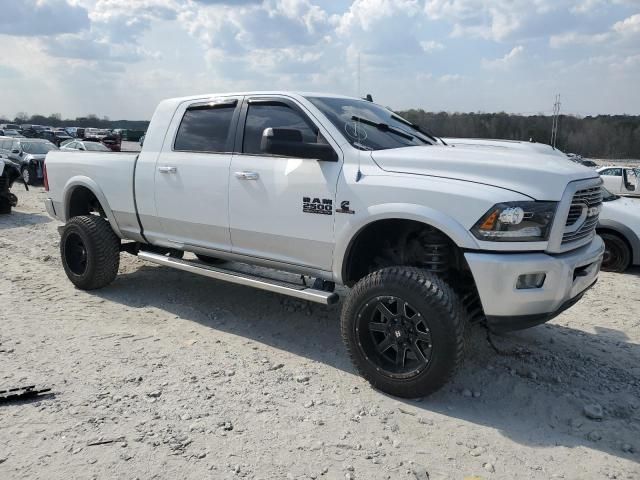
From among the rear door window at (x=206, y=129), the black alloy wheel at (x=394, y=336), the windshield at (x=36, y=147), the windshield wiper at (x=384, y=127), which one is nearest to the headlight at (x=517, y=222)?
the black alloy wheel at (x=394, y=336)

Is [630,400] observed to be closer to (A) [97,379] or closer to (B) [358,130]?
(B) [358,130]

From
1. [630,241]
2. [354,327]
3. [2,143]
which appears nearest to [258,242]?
[354,327]

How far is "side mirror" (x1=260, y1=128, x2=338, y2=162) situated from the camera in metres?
4.02

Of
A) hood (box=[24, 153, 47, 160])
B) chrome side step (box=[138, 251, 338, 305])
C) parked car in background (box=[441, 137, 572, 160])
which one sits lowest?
chrome side step (box=[138, 251, 338, 305])

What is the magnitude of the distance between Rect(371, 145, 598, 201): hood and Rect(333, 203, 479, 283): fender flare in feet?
0.97

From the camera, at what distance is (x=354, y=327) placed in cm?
398

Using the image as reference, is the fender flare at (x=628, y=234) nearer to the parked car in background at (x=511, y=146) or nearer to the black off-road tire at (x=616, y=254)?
the black off-road tire at (x=616, y=254)

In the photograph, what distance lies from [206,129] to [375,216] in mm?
2119

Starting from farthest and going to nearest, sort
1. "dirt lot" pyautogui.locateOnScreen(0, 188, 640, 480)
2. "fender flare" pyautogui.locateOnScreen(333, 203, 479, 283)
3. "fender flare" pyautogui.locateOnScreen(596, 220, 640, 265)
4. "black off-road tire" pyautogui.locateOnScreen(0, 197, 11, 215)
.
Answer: "black off-road tire" pyautogui.locateOnScreen(0, 197, 11, 215) → "fender flare" pyautogui.locateOnScreen(596, 220, 640, 265) → "fender flare" pyautogui.locateOnScreen(333, 203, 479, 283) → "dirt lot" pyautogui.locateOnScreen(0, 188, 640, 480)

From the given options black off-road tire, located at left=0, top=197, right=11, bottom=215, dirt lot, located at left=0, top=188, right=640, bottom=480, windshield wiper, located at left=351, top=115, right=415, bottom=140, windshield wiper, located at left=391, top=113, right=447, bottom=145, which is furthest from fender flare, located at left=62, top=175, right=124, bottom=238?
black off-road tire, located at left=0, top=197, right=11, bottom=215

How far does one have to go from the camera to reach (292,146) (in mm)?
4051

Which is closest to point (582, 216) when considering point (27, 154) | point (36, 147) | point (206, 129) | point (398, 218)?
point (398, 218)

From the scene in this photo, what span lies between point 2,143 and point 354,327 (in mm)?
18756

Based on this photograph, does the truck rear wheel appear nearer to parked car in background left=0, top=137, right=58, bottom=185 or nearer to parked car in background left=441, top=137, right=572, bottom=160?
parked car in background left=441, top=137, right=572, bottom=160
